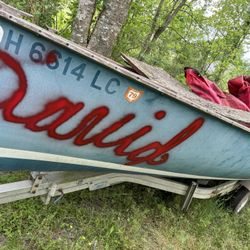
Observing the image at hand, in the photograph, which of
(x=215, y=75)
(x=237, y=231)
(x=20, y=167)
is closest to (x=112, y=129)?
(x=20, y=167)

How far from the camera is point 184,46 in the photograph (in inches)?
365

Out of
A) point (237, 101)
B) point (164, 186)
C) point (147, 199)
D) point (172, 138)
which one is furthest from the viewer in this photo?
point (237, 101)

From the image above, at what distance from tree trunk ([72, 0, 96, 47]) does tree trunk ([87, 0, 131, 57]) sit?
24 cm

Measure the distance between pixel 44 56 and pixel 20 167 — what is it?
849 mm

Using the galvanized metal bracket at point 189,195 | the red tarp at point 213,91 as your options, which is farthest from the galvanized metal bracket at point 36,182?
the red tarp at point 213,91

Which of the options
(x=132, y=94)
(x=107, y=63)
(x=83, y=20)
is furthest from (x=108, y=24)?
(x=107, y=63)

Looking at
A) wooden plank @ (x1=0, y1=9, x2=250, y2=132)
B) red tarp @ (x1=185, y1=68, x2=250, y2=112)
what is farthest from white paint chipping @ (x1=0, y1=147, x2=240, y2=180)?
red tarp @ (x1=185, y1=68, x2=250, y2=112)

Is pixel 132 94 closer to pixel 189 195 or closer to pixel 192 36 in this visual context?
pixel 189 195

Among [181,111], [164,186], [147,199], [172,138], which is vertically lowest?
[147,199]

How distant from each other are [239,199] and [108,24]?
2.79m

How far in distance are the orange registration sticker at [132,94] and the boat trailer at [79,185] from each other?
934 mm

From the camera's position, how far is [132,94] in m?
2.26

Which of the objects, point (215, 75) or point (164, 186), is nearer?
point (164, 186)

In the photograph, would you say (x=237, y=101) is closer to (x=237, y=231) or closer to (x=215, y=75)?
(x=237, y=231)
